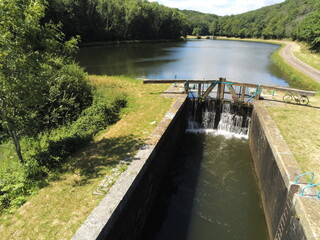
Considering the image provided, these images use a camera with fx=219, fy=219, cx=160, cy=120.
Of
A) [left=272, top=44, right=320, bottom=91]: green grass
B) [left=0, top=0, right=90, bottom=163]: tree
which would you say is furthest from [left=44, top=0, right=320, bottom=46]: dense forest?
[left=0, top=0, right=90, bottom=163]: tree

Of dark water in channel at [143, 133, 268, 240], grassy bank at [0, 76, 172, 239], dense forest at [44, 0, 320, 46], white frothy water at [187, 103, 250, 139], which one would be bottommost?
dark water in channel at [143, 133, 268, 240]

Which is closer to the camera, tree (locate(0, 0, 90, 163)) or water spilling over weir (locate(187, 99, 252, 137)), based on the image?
tree (locate(0, 0, 90, 163))

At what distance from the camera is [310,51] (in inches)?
1571

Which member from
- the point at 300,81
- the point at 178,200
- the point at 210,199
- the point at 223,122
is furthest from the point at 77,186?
the point at 300,81

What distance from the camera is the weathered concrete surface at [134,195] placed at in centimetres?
417

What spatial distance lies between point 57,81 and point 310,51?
45.1 meters

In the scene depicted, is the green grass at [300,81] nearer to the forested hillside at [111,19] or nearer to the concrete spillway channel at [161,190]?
the concrete spillway channel at [161,190]

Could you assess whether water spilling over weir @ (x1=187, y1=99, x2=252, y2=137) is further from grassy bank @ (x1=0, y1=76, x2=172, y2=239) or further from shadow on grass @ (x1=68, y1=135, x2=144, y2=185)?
shadow on grass @ (x1=68, y1=135, x2=144, y2=185)

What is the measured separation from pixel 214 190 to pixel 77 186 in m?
4.80

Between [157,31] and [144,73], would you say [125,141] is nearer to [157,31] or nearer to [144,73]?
[144,73]

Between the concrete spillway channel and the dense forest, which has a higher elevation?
the dense forest

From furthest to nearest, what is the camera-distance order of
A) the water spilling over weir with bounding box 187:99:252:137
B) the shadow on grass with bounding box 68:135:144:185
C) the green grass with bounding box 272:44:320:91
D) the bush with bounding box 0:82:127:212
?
the green grass with bounding box 272:44:320:91, the water spilling over weir with bounding box 187:99:252:137, the shadow on grass with bounding box 68:135:144:185, the bush with bounding box 0:82:127:212

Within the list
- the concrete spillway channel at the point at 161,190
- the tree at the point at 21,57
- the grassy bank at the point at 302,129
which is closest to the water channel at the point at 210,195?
the concrete spillway channel at the point at 161,190

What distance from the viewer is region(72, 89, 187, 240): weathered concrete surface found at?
4.17 meters
